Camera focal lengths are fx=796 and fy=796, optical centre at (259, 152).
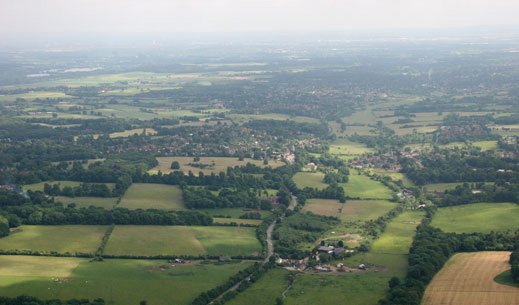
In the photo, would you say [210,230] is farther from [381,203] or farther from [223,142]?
[223,142]

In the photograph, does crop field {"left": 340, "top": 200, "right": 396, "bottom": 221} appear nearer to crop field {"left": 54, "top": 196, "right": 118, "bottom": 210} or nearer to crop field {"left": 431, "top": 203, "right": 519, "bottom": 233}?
crop field {"left": 431, "top": 203, "right": 519, "bottom": 233}

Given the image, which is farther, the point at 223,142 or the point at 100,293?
the point at 223,142

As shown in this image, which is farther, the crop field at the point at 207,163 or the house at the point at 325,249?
the crop field at the point at 207,163

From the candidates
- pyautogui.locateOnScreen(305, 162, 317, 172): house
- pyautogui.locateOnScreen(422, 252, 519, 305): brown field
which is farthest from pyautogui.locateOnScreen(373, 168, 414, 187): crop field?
pyautogui.locateOnScreen(422, 252, 519, 305): brown field

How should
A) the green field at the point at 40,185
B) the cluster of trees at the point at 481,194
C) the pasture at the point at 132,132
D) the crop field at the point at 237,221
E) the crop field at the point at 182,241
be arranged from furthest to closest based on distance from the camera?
the pasture at the point at 132,132 < the green field at the point at 40,185 < the cluster of trees at the point at 481,194 < the crop field at the point at 237,221 < the crop field at the point at 182,241

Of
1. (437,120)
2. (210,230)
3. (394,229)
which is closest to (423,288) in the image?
(394,229)

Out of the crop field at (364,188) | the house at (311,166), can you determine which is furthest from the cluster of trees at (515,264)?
the house at (311,166)

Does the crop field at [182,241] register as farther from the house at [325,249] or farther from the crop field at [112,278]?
the house at [325,249]
